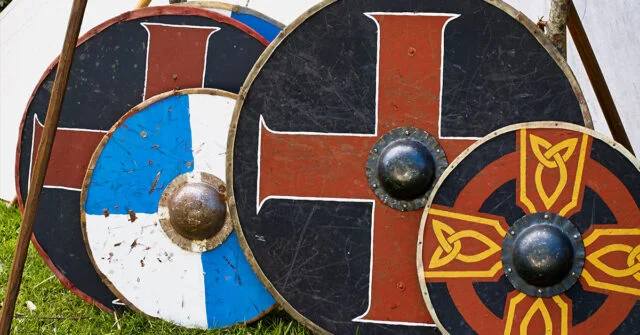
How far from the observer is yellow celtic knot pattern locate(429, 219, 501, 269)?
111 inches

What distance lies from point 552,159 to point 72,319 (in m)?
1.89

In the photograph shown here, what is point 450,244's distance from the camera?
2.83 metres

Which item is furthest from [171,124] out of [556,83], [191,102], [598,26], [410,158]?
[598,26]

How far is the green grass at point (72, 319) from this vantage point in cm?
321

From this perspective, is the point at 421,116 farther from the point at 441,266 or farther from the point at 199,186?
the point at 199,186

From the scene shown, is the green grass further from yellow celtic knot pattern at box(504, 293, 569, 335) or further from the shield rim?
the shield rim

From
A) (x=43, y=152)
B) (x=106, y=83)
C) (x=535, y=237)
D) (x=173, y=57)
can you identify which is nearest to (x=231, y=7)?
(x=173, y=57)

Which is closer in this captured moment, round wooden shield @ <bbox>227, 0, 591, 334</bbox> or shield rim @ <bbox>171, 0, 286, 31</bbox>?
round wooden shield @ <bbox>227, 0, 591, 334</bbox>

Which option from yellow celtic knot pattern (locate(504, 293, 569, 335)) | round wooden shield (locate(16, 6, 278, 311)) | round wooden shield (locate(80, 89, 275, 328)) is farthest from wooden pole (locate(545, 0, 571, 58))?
round wooden shield (locate(80, 89, 275, 328))

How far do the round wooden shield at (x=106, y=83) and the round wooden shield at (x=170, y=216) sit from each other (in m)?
0.15

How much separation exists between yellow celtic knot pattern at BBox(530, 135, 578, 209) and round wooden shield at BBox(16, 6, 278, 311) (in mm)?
1112

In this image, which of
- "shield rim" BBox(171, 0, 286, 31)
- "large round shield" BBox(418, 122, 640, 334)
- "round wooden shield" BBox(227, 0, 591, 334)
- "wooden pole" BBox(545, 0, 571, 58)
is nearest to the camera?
"large round shield" BBox(418, 122, 640, 334)

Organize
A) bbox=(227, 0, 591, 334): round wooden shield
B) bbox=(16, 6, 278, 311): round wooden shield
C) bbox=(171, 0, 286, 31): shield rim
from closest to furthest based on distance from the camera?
bbox=(227, 0, 591, 334): round wooden shield
bbox=(16, 6, 278, 311): round wooden shield
bbox=(171, 0, 286, 31): shield rim

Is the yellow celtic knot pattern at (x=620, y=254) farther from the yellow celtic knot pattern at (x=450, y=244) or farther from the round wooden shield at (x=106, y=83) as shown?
the round wooden shield at (x=106, y=83)
